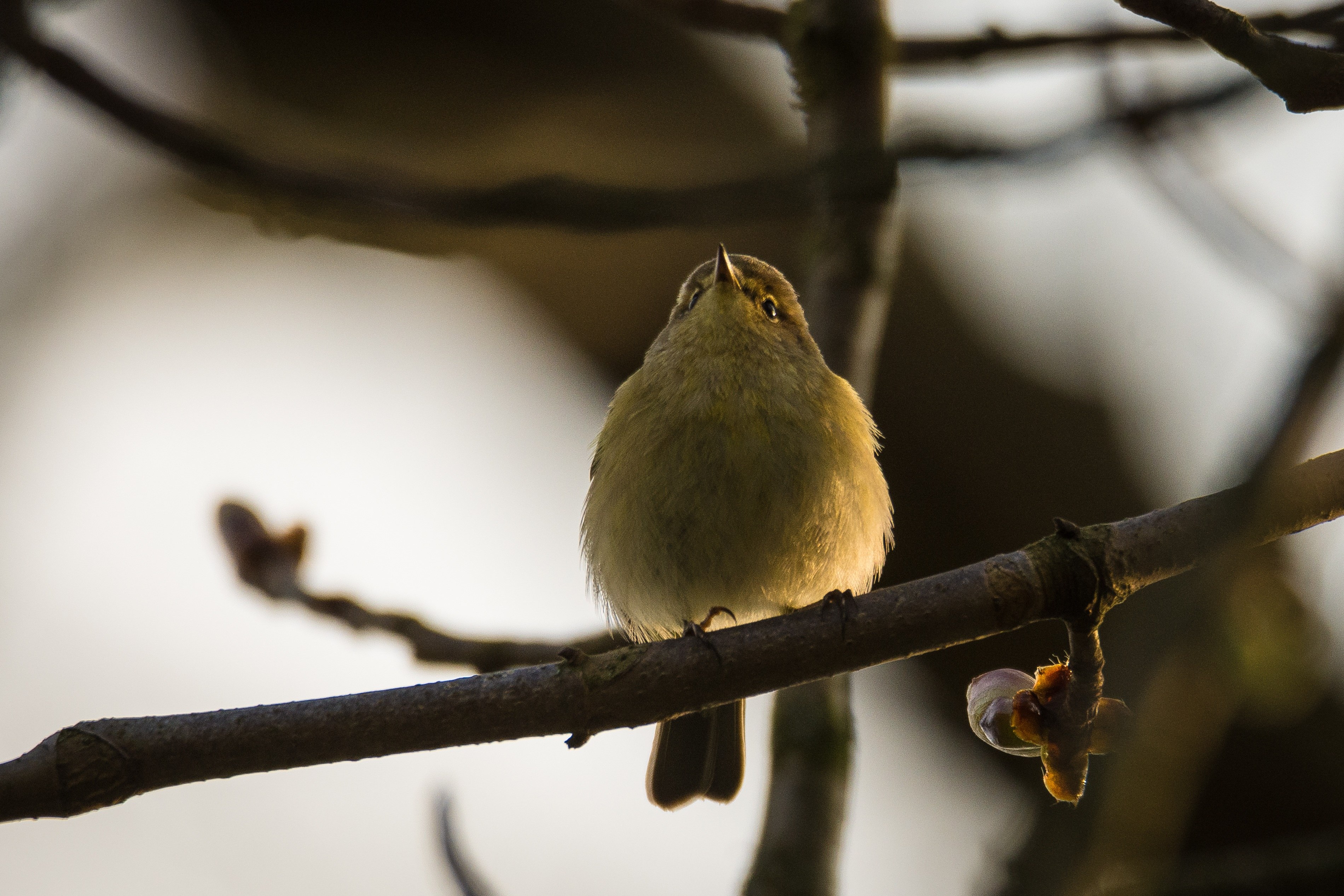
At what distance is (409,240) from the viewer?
2852mm

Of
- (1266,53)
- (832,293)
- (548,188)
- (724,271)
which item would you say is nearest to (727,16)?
(832,293)

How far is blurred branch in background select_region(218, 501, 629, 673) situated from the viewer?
2949mm

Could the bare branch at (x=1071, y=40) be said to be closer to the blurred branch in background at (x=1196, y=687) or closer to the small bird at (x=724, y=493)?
the small bird at (x=724, y=493)

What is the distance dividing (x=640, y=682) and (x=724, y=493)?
1291 mm

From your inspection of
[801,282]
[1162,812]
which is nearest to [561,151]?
[801,282]

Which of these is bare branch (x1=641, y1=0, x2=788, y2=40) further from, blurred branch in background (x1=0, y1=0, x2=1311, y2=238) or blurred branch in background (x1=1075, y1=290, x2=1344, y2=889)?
blurred branch in background (x1=1075, y1=290, x2=1344, y2=889)

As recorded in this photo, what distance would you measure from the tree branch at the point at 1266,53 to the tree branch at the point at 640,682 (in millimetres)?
610

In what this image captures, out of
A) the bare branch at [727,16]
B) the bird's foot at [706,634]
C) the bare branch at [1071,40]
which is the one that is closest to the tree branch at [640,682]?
the bird's foot at [706,634]

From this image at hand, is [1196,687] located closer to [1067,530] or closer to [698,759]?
[1067,530]

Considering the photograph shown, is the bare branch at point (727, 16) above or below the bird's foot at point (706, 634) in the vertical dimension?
above

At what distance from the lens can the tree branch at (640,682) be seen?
1889 mm

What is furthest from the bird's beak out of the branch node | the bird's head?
the branch node

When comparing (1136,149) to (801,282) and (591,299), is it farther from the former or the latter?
(591,299)

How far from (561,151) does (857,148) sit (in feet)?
6.42
